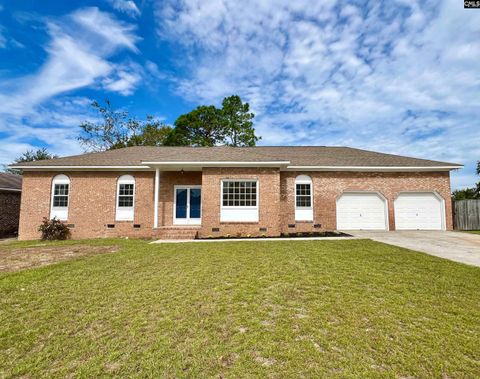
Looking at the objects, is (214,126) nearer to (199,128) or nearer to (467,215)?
(199,128)

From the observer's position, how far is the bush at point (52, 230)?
12.8 metres

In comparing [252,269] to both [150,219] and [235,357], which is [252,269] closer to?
[235,357]

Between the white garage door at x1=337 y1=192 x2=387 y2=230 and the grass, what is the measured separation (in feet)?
26.0

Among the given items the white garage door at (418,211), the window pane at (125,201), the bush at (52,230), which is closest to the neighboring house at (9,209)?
the bush at (52,230)

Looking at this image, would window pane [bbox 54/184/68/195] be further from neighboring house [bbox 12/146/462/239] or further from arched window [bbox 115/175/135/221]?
arched window [bbox 115/175/135/221]

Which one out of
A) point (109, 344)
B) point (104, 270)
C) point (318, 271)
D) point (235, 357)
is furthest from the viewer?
point (104, 270)

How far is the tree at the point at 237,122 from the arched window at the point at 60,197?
20421 mm

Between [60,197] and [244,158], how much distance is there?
10.6 m

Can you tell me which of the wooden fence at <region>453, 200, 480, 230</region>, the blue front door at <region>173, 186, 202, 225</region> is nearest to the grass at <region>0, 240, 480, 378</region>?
the blue front door at <region>173, 186, 202, 225</region>

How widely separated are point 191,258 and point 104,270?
2.26m

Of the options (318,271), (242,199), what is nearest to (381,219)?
(242,199)

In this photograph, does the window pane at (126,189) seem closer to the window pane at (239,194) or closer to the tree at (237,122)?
the window pane at (239,194)

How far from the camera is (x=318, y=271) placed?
221 inches

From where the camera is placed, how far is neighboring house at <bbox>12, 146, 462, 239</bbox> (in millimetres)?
12578
